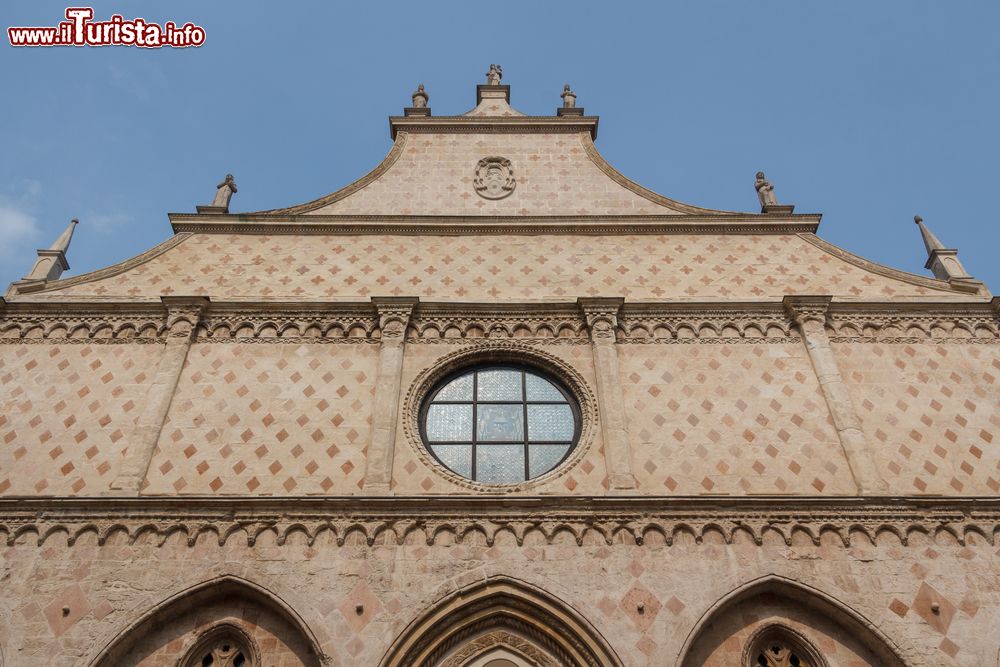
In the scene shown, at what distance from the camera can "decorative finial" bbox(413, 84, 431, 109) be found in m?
14.7

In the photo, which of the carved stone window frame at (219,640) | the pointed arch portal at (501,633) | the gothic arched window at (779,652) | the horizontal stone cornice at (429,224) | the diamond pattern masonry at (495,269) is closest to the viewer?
the pointed arch portal at (501,633)

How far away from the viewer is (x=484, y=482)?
9.28m

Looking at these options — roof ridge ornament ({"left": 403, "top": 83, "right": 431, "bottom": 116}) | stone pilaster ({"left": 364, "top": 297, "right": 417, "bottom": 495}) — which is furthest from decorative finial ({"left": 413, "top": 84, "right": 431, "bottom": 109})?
stone pilaster ({"left": 364, "top": 297, "right": 417, "bottom": 495})

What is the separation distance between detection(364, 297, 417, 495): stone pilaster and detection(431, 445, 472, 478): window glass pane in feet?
2.12

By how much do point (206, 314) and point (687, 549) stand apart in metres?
7.36

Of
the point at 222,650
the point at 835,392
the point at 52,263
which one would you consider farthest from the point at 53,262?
the point at 835,392

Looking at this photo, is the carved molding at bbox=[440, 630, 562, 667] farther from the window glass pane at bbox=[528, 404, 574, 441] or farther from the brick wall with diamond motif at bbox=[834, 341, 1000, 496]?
the brick wall with diamond motif at bbox=[834, 341, 1000, 496]

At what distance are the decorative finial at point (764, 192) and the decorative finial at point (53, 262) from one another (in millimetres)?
11635

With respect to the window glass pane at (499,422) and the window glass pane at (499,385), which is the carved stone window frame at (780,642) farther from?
the window glass pane at (499,385)

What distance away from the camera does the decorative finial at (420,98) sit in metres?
14.7

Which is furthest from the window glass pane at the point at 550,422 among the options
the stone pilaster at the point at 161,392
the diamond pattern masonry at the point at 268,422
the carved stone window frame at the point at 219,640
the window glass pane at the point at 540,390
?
the stone pilaster at the point at 161,392

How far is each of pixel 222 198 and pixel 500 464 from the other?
23.3 ft

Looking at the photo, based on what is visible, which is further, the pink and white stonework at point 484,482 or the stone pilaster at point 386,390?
the stone pilaster at point 386,390

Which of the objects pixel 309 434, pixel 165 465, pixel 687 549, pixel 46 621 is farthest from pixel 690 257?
pixel 46 621
